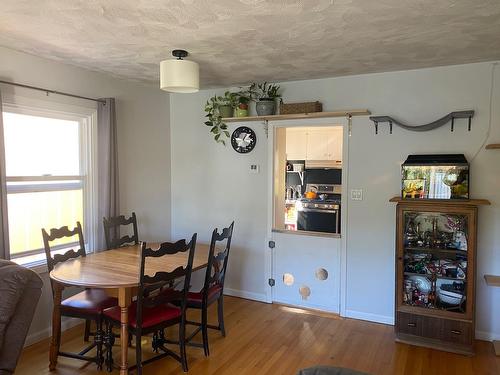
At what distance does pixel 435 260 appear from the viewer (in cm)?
332

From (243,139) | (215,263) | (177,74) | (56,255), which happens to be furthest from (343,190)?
(56,255)

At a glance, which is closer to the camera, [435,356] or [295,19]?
[295,19]

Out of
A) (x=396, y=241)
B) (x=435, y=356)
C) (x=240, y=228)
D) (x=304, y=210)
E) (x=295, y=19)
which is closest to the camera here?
(x=295, y=19)

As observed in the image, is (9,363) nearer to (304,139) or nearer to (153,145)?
(153,145)

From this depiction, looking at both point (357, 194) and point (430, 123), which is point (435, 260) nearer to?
point (357, 194)

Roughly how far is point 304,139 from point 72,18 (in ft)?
Result: 13.5

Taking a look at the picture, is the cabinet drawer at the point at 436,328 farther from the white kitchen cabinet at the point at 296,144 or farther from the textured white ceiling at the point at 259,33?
the white kitchen cabinet at the point at 296,144

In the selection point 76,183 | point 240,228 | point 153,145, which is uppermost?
point 153,145

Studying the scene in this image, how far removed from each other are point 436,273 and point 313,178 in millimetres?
2639

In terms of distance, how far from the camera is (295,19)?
2291 millimetres

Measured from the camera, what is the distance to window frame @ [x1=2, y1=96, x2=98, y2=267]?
3.20m

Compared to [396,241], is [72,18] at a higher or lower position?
higher

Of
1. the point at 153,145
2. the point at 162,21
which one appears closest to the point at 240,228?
the point at 153,145

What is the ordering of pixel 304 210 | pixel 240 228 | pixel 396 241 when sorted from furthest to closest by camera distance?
pixel 304 210 → pixel 240 228 → pixel 396 241
